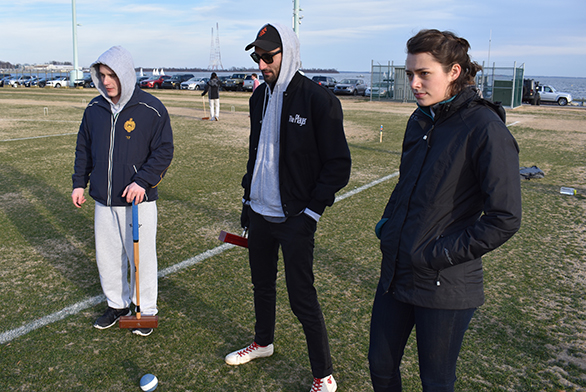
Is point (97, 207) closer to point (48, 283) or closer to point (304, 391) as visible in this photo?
point (48, 283)

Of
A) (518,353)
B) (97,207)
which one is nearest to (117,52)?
(97,207)

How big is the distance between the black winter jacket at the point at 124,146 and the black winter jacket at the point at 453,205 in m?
2.08

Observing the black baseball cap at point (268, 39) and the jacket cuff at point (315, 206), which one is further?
the jacket cuff at point (315, 206)

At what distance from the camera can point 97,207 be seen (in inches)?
143

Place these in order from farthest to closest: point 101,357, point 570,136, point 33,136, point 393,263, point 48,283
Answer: point 570,136
point 33,136
point 48,283
point 101,357
point 393,263

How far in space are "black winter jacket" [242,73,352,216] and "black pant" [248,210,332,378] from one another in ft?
0.44

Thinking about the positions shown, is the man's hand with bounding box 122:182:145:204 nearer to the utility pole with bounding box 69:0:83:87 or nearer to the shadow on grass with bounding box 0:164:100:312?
the shadow on grass with bounding box 0:164:100:312

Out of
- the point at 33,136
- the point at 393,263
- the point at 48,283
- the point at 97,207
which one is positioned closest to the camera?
the point at 393,263

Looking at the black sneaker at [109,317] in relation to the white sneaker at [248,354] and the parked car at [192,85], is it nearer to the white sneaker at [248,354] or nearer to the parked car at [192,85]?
the white sneaker at [248,354]

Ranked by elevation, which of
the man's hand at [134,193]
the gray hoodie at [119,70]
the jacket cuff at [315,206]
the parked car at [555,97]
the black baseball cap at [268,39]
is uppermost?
the parked car at [555,97]

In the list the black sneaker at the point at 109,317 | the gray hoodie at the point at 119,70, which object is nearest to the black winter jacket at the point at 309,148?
the gray hoodie at the point at 119,70

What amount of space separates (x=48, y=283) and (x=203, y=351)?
1.97 meters

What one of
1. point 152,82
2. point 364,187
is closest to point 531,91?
point 364,187

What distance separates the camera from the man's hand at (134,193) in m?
3.41
